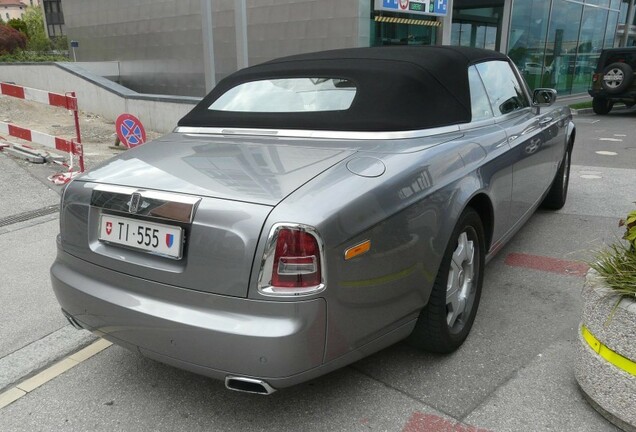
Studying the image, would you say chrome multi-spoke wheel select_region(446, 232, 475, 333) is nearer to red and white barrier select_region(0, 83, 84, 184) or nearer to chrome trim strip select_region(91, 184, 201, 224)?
chrome trim strip select_region(91, 184, 201, 224)

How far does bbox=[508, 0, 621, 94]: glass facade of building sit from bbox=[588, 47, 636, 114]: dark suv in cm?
392

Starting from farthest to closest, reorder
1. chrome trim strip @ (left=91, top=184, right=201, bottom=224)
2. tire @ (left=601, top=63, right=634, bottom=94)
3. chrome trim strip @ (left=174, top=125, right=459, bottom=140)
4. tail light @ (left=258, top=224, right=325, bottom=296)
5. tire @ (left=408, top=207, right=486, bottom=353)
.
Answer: tire @ (left=601, top=63, right=634, bottom=94) → chrome trim strip @ (left=174, top=125, right=459, bottom=140) → tire @ (left=408, top=207, right=486, bottom=353) → chrome trim strip @ (left=91, top=184, right=201, bottom=224) → tail light @ (left=258, top=224, right=325, bottom=296)

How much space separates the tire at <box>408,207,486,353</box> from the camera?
2611 millimetres

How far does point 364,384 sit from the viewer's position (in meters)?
2.64

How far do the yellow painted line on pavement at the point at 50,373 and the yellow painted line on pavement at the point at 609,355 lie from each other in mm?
2591

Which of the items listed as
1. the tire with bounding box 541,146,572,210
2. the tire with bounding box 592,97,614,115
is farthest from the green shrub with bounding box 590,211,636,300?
the tire with bounding box 592,97,614,115

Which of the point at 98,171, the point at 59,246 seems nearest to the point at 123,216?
the point at 98,171

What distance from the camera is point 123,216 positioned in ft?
7.54

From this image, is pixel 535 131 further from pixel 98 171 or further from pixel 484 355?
pixel 98 171

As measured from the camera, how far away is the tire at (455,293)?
8.57 feet

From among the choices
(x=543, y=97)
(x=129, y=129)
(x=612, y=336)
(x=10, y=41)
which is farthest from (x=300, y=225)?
(x=10, y=41)

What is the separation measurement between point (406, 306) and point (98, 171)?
163 cm

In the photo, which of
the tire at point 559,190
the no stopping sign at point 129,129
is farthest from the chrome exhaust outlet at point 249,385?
the no stopping sign at point 129,129

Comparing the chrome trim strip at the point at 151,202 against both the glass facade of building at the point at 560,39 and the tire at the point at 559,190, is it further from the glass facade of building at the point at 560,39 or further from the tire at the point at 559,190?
the glass facade of building at the point at 560,39
